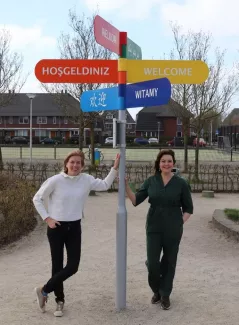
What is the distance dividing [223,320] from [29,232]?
4.40 meters

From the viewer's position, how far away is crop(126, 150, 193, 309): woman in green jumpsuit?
4398mm

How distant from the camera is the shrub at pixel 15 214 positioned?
7.39m

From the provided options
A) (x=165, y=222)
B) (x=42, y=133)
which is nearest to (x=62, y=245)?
(x=165, y=222)

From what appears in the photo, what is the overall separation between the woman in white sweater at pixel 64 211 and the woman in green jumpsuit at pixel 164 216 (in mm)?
415

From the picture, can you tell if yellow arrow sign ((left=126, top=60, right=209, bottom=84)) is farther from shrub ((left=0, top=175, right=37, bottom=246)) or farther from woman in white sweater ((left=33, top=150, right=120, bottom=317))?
shrub ((left=0, top=175, right=37, bottom=246))

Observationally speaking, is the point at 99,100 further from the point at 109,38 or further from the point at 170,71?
the point at 170,71

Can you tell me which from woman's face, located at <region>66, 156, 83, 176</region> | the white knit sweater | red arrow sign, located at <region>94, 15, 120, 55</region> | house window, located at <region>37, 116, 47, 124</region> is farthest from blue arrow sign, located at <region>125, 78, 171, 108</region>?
house window, located at <region>37, 116, 47, 124</region>

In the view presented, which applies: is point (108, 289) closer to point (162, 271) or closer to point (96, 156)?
point (162, 271)

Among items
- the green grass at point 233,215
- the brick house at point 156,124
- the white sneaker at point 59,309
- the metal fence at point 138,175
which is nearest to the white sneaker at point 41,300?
the white sneaker at point 59,309

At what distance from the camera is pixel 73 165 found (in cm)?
430

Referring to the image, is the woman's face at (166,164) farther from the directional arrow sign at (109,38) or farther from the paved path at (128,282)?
the paved path at (128,282)

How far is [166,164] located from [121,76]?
2.90 feet

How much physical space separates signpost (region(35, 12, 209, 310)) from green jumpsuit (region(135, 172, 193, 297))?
0.26m

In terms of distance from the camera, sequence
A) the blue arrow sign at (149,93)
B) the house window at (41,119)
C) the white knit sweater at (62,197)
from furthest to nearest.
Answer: the house window at (41,119)
the white knit sweater at (62,197)
the blue arrow sign at (149,93)
